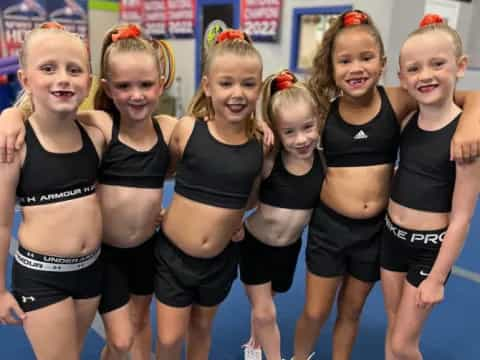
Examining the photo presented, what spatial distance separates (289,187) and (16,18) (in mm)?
6403

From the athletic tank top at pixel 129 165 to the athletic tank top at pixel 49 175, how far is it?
0.40 feet

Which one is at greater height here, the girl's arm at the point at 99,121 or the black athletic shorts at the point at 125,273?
the girl's arm at the point at 99,121

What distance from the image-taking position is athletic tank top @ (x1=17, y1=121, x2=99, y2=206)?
1430mm

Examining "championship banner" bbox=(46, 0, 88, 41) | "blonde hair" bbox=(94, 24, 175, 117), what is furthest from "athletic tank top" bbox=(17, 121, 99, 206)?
"championship banner" bbox=(46, 0, 88, 41)

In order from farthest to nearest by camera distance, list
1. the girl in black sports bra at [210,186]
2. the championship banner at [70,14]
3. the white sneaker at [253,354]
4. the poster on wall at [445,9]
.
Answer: the championship banner at [70,14] → the poster on wall at [445,9] → the white sneaker at [253,354] → the girl in black sports bra at [210,186]

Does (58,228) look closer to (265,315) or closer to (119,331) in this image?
(119,331)

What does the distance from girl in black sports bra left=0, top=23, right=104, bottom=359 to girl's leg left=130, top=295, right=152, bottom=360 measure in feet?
1.22

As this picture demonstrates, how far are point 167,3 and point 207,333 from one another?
7117 mm

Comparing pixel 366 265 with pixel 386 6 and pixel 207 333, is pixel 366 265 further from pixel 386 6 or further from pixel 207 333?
pixel 386 6

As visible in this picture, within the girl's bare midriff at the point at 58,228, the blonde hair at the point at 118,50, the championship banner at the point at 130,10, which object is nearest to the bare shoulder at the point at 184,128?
the blonde hair at the point at 118,50

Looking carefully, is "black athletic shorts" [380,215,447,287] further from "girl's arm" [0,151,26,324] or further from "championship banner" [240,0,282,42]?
"championship banner" [240,0,282,42]

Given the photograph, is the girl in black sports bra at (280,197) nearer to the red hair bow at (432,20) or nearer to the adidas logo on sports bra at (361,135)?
the adidas logo on sports bra at (361,135)

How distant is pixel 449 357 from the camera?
2.33 meters

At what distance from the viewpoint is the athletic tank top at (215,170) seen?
1712 mm
